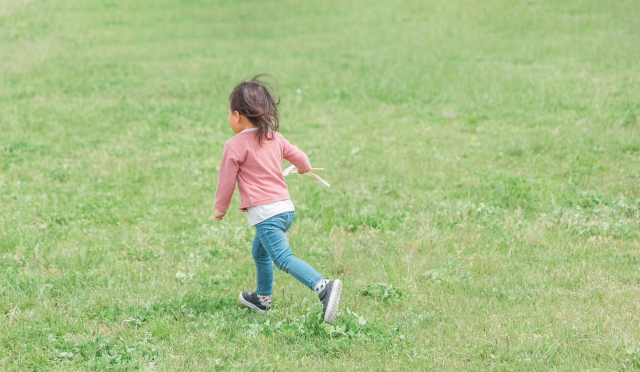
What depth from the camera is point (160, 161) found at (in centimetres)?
1048

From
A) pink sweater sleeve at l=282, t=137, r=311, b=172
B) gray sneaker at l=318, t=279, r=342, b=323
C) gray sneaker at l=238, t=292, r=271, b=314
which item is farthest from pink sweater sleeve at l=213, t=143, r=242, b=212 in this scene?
gray sneaker at l=318, t=279, r=342, b=323

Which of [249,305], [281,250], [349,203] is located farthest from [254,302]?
[349,203]

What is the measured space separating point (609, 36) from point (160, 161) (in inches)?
478

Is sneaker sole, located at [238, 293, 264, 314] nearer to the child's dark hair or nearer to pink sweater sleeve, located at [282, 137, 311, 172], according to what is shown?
pink sweater sleeve, located at [282, 137, 311, 172]

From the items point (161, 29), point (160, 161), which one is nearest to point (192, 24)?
point (161, 29)

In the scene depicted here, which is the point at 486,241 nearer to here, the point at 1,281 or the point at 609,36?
the point at 1,281

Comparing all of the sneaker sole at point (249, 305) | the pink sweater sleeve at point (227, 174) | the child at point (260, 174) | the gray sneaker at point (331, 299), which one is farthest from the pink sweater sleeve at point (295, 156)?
the sneaker sole at point (249, 305)

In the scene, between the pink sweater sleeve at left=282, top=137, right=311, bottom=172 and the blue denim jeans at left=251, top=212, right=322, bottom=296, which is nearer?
the blue denim jeans at left=251, top=212, right=322, bottom=296

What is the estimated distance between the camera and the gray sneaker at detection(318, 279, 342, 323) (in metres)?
5.21

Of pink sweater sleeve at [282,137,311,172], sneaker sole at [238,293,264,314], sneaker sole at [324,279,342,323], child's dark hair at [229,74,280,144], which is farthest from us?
sneaker sole at [238,293,264,314]

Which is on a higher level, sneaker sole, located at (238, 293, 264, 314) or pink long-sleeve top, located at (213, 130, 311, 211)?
pink long-sleeve top, located at (213, 130, 311, 211)

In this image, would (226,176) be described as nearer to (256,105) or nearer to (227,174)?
(227,174)

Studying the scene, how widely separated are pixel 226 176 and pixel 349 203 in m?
3.28

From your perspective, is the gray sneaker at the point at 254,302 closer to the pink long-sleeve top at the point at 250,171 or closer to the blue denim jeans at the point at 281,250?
the blue denim jeans at the point at 281,250
